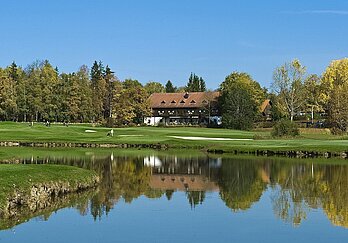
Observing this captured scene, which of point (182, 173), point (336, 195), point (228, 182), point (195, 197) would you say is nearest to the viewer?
point (195, 197)

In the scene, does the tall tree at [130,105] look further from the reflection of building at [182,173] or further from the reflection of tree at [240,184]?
the reflection of tree at [240,184]

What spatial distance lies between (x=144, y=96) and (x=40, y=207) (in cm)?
11983

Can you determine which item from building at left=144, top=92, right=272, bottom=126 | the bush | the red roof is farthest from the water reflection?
the red roof

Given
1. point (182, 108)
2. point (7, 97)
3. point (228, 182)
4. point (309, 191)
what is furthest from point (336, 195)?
point (182, 108)

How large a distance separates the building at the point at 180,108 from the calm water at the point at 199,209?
107032mm

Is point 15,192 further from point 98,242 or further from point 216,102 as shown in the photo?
point 216,102

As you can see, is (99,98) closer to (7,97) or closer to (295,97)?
(7,97)

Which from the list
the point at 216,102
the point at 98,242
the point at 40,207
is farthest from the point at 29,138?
the point at 216,102

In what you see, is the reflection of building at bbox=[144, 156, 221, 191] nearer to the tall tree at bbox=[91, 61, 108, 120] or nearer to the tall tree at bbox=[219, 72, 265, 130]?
the tall tree at bbox=[219, 72, 265, 130]

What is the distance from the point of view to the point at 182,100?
161125 millimetres

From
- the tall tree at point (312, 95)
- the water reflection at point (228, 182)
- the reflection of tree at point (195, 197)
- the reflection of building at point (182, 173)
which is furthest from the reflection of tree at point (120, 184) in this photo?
the tall tree at point (312, 95)

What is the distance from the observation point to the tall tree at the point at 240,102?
4756 inches

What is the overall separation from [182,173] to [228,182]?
7254mm

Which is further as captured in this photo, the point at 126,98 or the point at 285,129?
the point at 126,98
